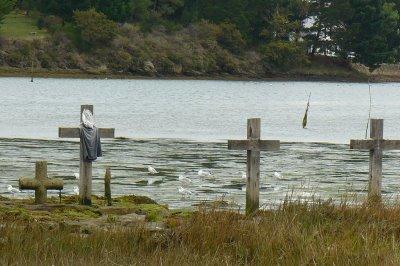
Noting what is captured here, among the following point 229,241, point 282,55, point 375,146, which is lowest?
point 229,241

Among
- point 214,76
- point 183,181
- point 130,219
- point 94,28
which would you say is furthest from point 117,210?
point 214,76

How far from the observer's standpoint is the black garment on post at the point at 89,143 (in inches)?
719

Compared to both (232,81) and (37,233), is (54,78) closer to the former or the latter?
(232,81)

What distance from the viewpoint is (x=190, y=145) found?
42031 mm

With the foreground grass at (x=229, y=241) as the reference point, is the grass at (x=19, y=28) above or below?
above

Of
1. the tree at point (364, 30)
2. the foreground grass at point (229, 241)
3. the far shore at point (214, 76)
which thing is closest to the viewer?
the foreground grass at point (229, 241)

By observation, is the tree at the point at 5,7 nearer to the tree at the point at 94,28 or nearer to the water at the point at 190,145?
the tree at the point at 94,28

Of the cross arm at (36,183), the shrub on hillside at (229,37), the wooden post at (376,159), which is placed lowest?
the cross arm at (36,183)

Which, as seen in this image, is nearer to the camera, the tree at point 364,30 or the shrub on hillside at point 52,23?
the shrub on hillside at point 52,23

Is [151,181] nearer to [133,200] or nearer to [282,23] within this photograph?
[133,200]

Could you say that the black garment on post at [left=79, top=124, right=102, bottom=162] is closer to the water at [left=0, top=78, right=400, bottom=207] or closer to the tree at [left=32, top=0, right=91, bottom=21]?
the water at [left=0, top=78, right=400, bottom=207]

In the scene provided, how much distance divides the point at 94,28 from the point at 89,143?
120m

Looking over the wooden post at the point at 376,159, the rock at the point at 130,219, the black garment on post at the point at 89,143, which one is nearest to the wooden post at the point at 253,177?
the rock at the point at 130,219

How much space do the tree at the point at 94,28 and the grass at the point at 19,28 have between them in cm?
460
